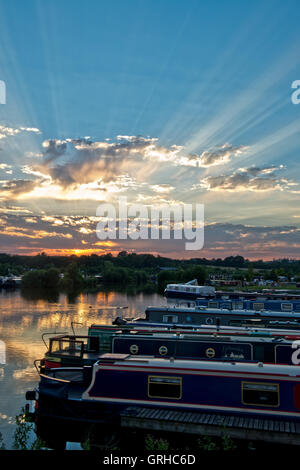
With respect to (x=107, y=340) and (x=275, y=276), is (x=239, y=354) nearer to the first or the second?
(x=107, y=340)

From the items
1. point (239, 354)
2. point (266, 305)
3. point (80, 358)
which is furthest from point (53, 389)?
point (266, 305)

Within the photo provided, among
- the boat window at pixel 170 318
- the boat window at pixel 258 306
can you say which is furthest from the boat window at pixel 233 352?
the boat window at pixel 258 306

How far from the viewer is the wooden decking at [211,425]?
43.5 ft

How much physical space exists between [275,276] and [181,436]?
511 feet

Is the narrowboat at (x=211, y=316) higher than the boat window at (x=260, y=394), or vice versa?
the narrowboat at (x=211, y=316)

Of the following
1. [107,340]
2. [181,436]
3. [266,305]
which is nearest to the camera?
[181,436]

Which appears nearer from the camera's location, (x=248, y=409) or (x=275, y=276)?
(x=248, y=409)

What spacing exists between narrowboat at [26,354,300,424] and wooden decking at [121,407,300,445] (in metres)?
0.37

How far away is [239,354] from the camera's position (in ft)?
63.4

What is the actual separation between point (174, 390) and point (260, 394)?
10.2 feet

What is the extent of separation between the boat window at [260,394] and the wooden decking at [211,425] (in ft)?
1.98

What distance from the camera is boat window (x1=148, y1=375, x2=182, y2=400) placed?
50.2 ft

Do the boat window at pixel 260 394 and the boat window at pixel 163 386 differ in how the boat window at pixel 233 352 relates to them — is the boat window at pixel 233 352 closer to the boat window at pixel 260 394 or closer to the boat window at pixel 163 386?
the boat window at pixel 260 394

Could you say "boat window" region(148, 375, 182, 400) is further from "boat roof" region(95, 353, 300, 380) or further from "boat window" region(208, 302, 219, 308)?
"boat window" region(208, 302, 219, 308)
